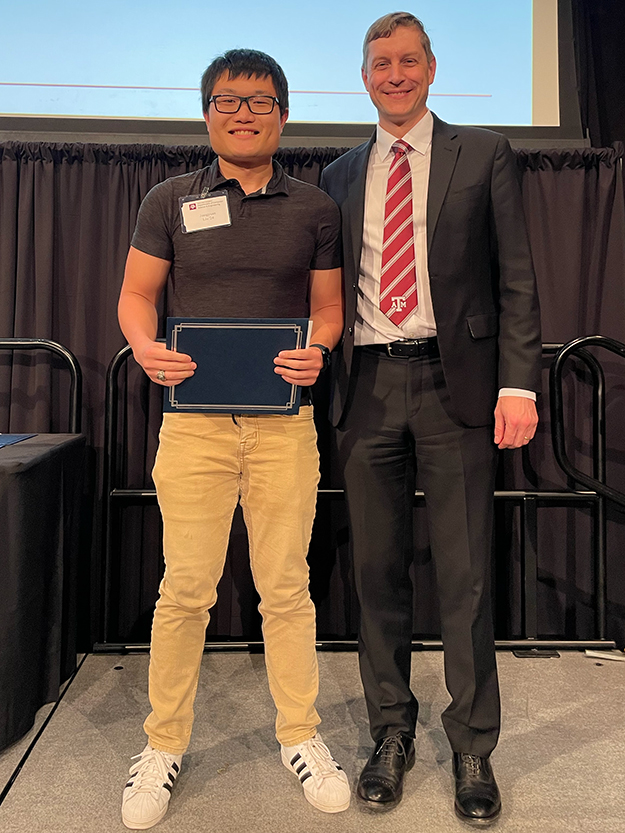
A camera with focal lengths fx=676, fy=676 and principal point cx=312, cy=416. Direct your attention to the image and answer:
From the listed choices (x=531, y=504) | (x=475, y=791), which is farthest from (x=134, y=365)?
(x=475, y=791)

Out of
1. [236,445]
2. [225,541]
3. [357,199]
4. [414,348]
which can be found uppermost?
[357,199]

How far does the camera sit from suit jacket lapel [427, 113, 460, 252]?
1614mm

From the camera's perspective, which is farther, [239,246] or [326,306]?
[326,306]

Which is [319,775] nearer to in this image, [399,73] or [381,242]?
[381,242]

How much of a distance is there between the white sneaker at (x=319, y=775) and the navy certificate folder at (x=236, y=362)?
0.83 metres

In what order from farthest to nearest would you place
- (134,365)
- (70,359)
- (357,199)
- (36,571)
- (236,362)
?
1. (134,365)
2. (70,359)
3. (36,571)
4. (357,199)
5. (236,362)

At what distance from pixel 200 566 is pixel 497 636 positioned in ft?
5.23

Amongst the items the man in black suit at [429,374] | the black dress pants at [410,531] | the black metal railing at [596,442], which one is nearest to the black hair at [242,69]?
the man in black suit at [429,374]

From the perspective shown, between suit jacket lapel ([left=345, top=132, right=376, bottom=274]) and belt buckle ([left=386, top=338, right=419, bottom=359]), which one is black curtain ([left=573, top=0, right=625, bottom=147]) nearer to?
suit jacket lapel ([left=345, top=132, right=376, bottom=274])

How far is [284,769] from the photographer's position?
68.2 inches

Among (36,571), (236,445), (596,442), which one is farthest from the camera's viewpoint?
(596,442)

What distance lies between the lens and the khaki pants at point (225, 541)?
1.59 meters

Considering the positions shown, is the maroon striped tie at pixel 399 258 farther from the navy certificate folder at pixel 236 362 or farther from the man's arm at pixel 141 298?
the man's arm at pixel 141 298

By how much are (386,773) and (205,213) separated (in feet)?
4.58
